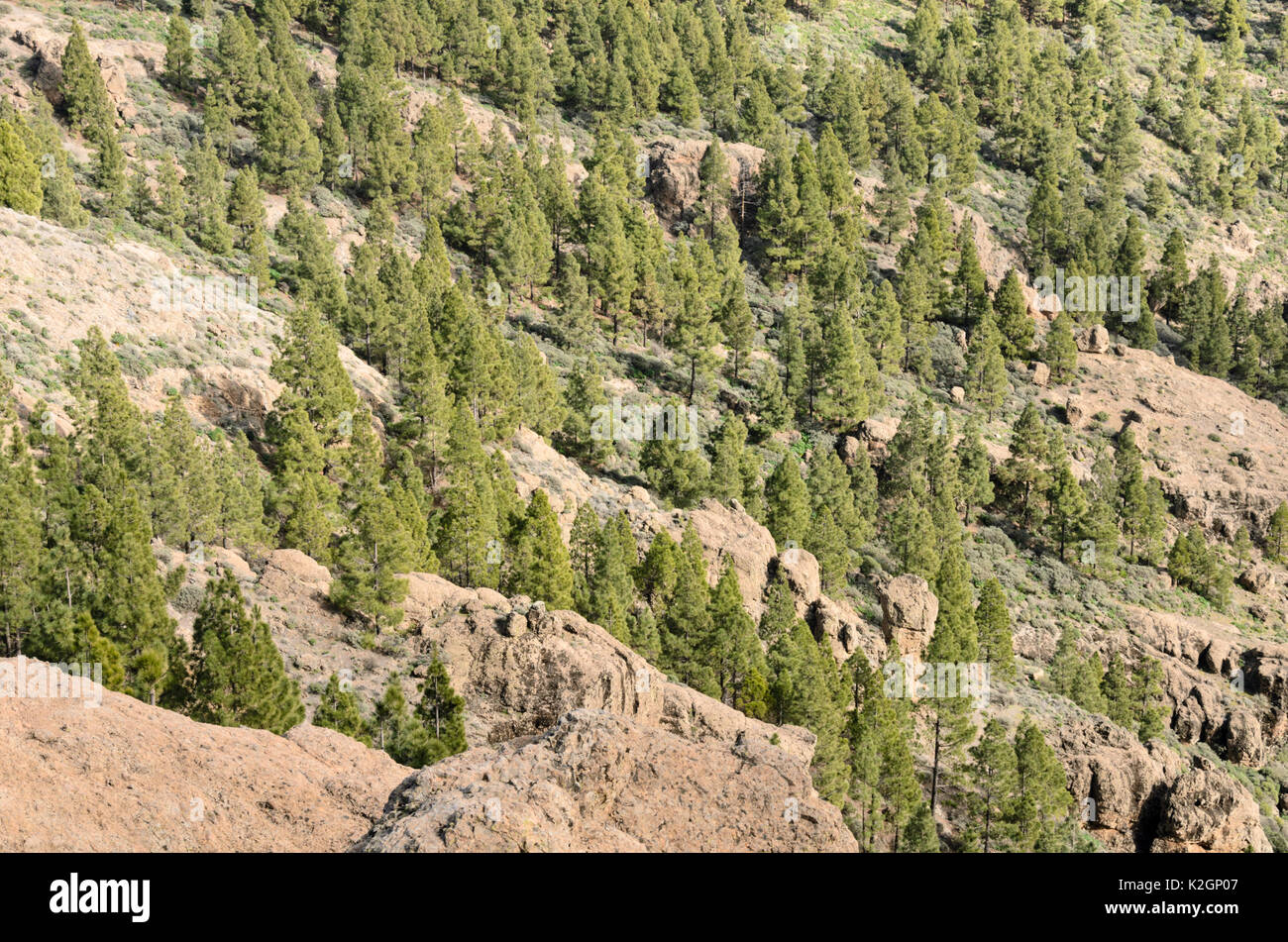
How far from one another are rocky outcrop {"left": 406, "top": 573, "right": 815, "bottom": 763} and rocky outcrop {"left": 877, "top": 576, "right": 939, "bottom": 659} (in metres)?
31.7

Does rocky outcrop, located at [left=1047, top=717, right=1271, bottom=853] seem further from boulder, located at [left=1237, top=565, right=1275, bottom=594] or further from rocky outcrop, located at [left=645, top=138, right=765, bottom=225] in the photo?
rocky outcrop, located at [left=645, top=138, right=765, bottom=225]

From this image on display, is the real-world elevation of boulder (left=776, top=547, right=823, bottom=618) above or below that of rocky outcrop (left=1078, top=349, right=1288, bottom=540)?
above

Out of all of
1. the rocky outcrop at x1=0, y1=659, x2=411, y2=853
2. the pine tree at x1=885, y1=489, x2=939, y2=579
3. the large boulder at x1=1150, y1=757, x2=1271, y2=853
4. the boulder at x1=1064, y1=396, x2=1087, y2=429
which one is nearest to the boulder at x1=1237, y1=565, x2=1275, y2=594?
the boulder at x1=1064, y1=396, x2=1087, y2=429

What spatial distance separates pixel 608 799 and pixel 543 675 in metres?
26.4

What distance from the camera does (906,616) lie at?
80125mm

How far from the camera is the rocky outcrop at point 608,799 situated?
2036 cm

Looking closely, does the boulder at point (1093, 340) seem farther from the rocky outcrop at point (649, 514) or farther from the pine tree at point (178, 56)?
the pine tree at point (178, 56)

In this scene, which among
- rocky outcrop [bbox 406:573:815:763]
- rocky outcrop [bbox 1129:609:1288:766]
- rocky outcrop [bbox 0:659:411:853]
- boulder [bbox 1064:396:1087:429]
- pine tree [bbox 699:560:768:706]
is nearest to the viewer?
rocky outcrop [bbox 0:659:411:853]

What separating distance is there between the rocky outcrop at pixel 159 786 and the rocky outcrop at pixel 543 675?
60.2 feet

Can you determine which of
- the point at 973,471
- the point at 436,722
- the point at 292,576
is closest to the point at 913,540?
the point at 973,471

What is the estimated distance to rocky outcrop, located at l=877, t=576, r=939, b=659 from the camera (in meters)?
80.0

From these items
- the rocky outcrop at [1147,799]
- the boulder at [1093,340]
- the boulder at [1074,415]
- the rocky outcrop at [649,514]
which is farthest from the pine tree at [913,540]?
the boulder at [1093,340]

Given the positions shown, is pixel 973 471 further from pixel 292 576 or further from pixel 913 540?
pixel 292 576
